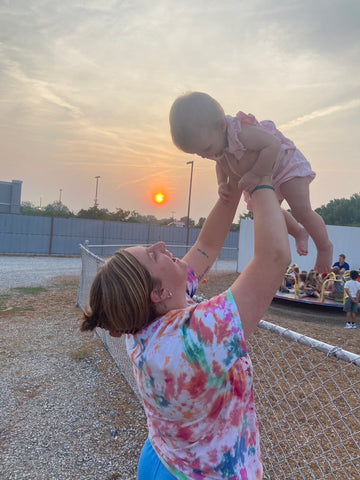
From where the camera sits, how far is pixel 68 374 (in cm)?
512

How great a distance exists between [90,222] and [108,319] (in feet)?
87.8

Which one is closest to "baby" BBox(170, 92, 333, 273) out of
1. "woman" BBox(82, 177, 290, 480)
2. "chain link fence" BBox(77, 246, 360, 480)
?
"woman" BBox(82, 177, 290, 480)

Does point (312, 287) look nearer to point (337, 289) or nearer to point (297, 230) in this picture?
point (337, 289)

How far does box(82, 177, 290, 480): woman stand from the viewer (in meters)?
1.09

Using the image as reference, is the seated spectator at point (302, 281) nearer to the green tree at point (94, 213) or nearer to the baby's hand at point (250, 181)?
the baby's hand at point (250, 181)

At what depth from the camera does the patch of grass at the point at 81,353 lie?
226 inches

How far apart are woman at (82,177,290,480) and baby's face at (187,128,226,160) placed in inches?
12.7

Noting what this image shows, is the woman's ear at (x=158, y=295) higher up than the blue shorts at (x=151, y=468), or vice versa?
the woman's ear at (x=158, y=295)

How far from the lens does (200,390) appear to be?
112 centimetres

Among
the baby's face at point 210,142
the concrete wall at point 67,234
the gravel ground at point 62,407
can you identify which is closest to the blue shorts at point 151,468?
the baby's face at point 210,142

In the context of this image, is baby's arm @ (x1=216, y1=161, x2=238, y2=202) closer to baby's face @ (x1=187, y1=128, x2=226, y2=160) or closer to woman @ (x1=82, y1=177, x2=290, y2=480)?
baby's face @ (x1=187, y1=128, x2=226, y2=160)

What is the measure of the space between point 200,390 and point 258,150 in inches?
37.3

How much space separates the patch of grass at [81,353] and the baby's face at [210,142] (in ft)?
16.1

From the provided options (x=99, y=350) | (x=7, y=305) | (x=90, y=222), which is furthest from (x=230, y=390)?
(x=90, y=222)
